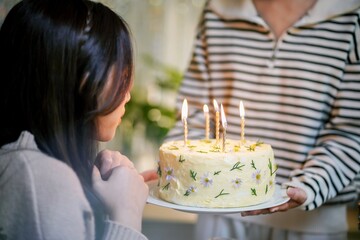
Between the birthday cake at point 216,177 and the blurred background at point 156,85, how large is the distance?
5.69ft

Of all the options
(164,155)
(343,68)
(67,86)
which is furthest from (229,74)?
(67,86)

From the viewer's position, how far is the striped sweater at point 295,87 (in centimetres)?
169

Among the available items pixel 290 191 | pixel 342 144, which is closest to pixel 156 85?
pixel 342 144

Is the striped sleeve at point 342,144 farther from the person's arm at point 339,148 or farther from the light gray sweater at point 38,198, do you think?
the light gray sweater at point 38,198

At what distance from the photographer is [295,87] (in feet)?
5.92

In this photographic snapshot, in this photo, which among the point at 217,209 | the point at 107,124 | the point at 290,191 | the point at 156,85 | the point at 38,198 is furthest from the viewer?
the point at 156,85

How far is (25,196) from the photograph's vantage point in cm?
105

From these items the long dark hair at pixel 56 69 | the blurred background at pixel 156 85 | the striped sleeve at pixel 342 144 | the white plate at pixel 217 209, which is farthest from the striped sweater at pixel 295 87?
the blurred background at pixel 156 85

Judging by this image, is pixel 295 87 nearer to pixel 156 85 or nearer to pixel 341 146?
pixel 341 146

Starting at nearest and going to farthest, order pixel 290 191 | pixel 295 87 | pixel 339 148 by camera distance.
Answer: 1. pixel 290 191
2. pixel 339 148
3. pixel 295 87

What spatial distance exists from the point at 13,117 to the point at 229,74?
939 millimetres

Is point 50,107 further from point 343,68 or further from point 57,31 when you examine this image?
point 343,68

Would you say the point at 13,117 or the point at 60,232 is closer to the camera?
the point at 60,232

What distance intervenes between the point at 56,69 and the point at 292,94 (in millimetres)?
909
